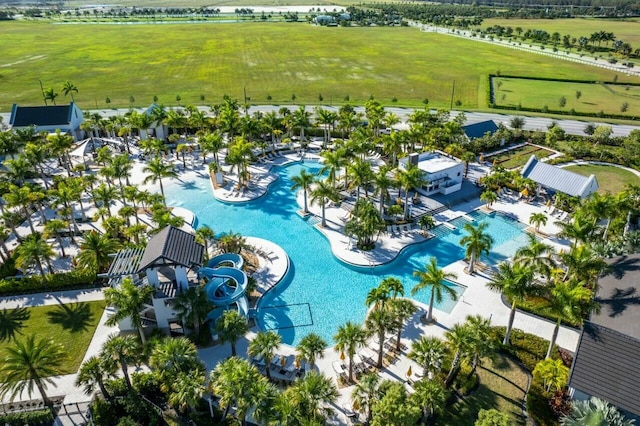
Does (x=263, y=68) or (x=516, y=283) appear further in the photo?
(x=263, y=68)

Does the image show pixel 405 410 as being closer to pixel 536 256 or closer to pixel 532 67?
pixel 536 256

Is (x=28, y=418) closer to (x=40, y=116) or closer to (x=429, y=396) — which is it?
(x=429, y=396)

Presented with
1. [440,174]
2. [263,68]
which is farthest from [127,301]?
[263,68]

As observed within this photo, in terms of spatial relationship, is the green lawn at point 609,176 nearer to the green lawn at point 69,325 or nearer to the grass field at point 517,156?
the grass field at point 517,156

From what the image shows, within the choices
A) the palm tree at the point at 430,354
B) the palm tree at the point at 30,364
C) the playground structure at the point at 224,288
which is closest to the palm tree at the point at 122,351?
the palm tree at the point at 30,364

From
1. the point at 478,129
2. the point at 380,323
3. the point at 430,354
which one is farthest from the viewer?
the point at 478,129

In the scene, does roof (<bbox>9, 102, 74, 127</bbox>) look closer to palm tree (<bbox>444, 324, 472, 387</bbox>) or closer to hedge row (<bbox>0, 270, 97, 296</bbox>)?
hedge row (<bbox>0, 270, 97, 296</bbox>)
